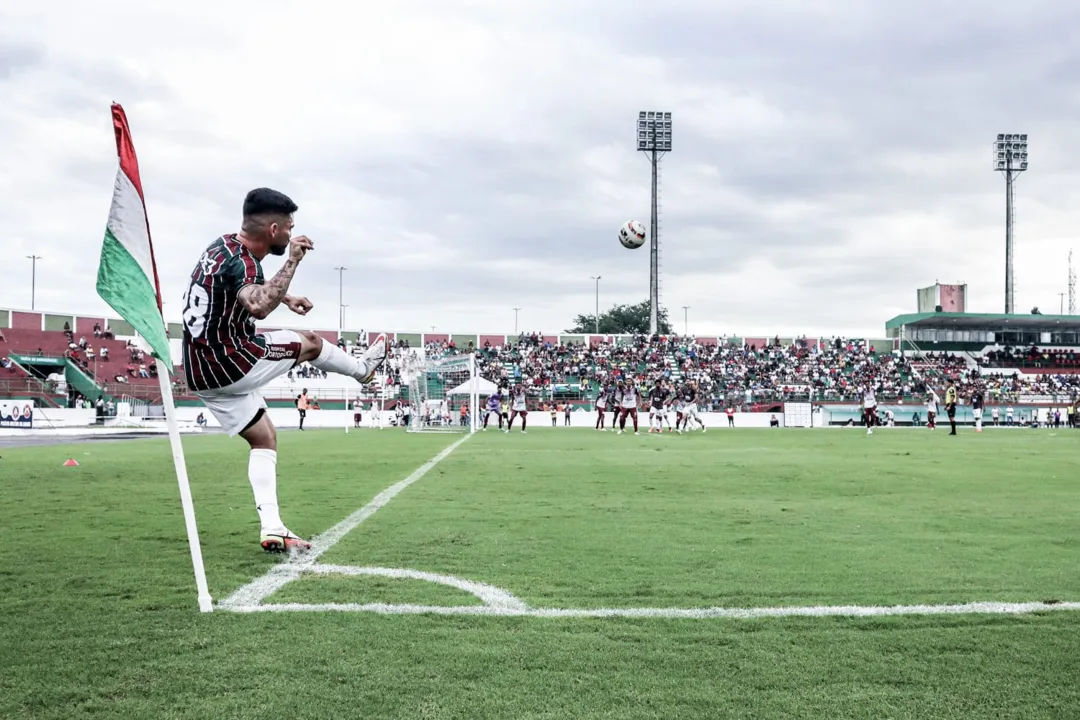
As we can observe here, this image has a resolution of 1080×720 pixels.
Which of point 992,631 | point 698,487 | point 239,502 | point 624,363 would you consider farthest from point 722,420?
point 992,631

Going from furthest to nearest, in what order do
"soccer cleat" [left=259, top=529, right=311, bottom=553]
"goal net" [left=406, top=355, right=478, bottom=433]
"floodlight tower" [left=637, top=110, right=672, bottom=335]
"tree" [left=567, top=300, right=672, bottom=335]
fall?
1. "tree" [left=567, top=300, right=672, bottom=335]
2. "floodlight tower" [left=637, top=110, right=672, bottom=335]
3. "goal net" [left=406, top=355, right=478, bottom=433]
4. "soccer cleat" [left=259, top=529, right=311, bottom=553]

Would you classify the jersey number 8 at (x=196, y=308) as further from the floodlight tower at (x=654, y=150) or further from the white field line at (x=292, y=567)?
the floodlight tower at (x=654, y=150)

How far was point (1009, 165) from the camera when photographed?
6706cm

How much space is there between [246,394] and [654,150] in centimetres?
6333

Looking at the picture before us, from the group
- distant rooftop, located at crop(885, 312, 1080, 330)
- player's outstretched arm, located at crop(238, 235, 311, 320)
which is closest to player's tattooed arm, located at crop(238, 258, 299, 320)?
player's outstretched arm, located at crop(238, 235, 311, 320)

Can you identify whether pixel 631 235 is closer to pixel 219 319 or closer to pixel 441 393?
pixel 441 393

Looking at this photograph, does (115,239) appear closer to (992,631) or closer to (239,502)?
(992,631)

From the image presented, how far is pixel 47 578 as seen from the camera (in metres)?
4.48

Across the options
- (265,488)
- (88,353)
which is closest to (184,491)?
(265,488)

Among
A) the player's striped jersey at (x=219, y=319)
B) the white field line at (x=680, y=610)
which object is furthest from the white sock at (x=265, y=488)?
the white field line at (x=680, y=610)

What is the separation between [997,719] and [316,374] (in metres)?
55.5

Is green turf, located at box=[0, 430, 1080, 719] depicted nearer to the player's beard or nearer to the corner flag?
the corner flag

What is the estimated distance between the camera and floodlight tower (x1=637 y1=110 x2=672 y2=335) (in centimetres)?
6475

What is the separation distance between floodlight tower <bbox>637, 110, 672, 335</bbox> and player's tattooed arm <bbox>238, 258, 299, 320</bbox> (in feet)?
198
